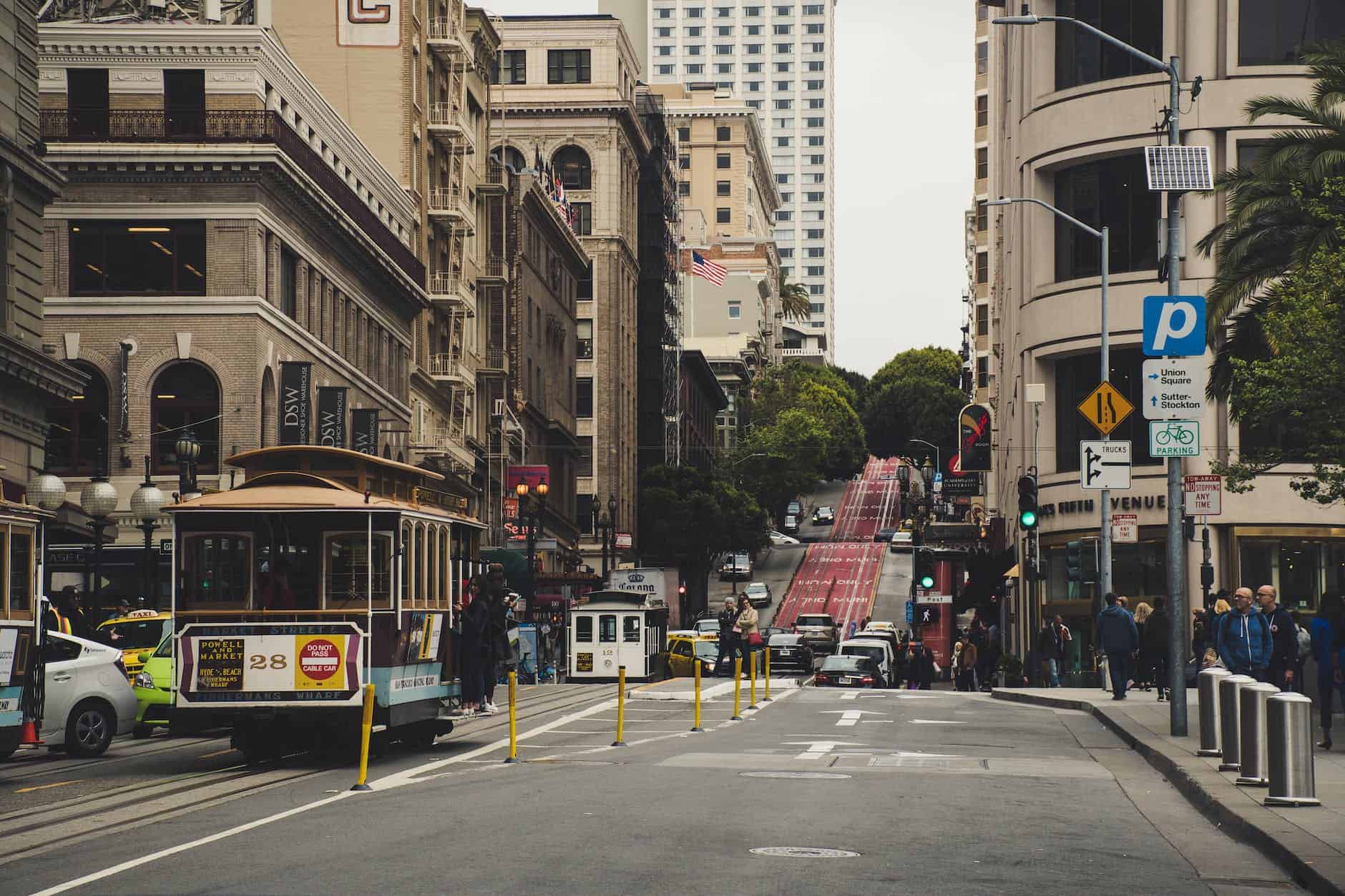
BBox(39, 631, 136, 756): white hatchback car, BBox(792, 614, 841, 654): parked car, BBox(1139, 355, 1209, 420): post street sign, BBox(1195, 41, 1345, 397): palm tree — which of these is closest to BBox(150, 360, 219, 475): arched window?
BBox(39, 631, 136, 756): white hatchback car

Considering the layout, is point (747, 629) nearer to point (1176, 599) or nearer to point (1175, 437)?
point (1176, 599)

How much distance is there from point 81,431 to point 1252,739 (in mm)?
36915

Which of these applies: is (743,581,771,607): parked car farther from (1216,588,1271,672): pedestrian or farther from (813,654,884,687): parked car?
(1216,588,1271,672): pedestrian

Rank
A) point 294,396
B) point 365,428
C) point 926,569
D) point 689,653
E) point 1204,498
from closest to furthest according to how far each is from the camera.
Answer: point 1204,498 → point 926,569 → point 294,396 → point 365,428 → point 689,653

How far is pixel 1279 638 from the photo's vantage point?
22.5 m

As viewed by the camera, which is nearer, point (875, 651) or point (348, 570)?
point (348, 570)

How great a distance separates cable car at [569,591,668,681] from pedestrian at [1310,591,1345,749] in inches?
1227

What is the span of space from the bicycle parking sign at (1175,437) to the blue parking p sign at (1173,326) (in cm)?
83

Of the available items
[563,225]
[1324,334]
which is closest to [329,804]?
[1324,334]

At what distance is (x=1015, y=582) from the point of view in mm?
61281

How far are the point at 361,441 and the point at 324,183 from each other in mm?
7253

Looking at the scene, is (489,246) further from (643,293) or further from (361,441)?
(643,293)

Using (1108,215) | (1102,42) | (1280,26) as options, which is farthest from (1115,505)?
(1280,26)

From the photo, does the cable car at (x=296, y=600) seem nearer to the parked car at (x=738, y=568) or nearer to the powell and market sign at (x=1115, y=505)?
the powell and market sign at (x=1115, y=505)
